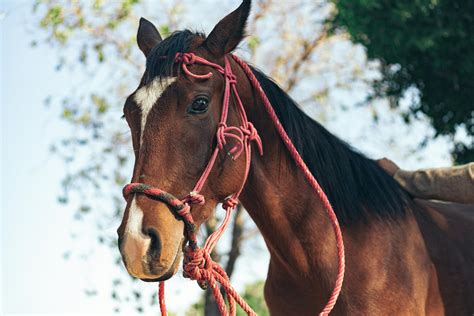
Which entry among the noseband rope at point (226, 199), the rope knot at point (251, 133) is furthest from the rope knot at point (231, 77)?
the rope knot at point (251, 133)

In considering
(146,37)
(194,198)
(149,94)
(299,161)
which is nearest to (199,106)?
(149,94)

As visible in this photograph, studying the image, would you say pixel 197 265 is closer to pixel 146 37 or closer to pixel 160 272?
pixel 160 272

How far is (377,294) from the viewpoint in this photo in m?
3.40

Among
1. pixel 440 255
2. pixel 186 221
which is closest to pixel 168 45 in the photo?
pixel 186 221

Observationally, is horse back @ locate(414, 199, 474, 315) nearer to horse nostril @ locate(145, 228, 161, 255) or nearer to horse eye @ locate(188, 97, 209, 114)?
horse eye @ locate(188, 97, 209, 114)

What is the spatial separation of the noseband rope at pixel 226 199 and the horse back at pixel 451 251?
69cm

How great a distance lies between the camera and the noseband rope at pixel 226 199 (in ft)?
9.82

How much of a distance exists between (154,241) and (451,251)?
1816 mm

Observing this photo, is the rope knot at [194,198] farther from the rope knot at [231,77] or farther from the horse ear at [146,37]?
the horse ear at [146,37]

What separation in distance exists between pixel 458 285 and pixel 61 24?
10776mm

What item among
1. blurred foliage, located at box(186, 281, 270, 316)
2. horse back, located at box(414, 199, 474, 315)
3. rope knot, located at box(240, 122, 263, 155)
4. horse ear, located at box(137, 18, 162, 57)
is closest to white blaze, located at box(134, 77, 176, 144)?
rope knot, located at box(240, 122, 263, 155)

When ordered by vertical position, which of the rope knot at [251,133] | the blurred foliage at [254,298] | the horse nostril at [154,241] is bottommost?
the blurred foliage at [254,298]

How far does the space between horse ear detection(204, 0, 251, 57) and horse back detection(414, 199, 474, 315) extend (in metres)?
1.47

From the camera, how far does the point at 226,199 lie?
10.8 ft
